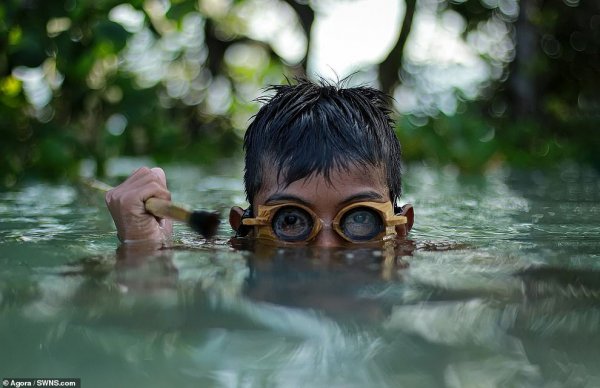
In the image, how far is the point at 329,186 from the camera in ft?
8.57

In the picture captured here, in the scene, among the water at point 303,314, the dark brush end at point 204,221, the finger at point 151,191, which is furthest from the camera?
the finger at point 151,191

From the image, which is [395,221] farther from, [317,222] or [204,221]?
[204,221]

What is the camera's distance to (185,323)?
165 cm

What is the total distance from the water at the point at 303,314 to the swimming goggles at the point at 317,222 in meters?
0.11

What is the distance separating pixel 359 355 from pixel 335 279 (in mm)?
545

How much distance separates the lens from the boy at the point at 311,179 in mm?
2578

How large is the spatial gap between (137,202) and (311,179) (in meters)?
0.57

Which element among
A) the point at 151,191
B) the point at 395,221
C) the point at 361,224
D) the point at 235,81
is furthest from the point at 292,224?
the point at 235,81

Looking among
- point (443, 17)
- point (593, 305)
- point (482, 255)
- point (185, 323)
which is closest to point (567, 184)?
point (482, 255)

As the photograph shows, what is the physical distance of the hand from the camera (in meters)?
2.66

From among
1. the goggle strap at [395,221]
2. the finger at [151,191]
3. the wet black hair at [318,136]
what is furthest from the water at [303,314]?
the wet black hair at [318,136]

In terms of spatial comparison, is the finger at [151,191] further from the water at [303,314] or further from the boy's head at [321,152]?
the boy's head at [321,152]

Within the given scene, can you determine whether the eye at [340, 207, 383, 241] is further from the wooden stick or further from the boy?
the wooden stick

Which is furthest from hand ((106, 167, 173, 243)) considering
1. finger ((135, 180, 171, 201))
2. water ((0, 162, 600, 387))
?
water ((0, 162, 600, 387))
